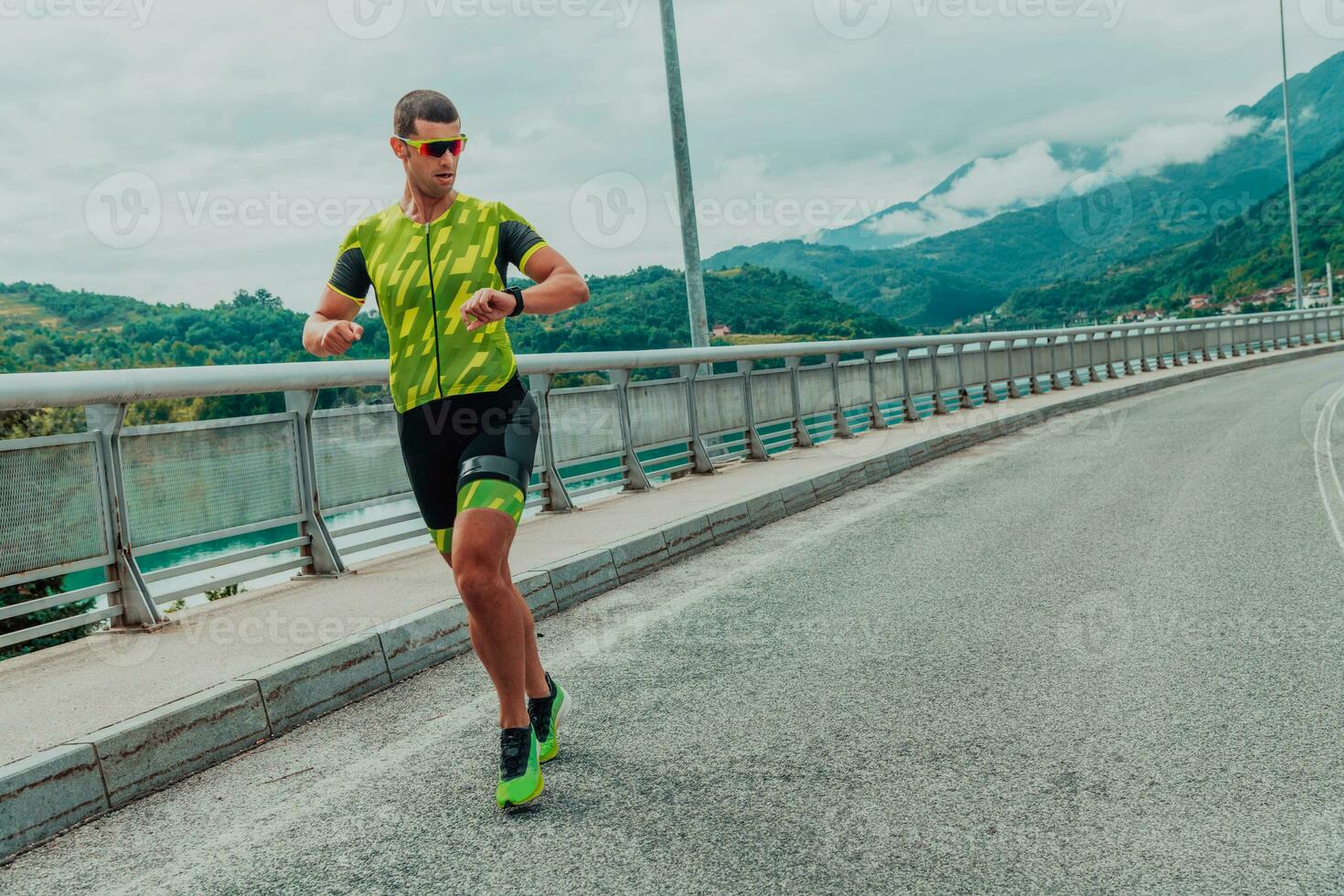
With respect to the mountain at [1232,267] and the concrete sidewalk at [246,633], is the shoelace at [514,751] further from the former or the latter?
the mountain at [1232,267]

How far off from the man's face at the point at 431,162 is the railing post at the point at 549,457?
5.88 m

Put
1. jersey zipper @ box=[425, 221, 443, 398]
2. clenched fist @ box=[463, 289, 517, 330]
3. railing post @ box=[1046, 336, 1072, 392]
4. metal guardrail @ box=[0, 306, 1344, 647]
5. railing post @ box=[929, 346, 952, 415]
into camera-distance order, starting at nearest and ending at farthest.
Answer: clenched fist @ box=[463, 289, 517, 330] → jersey zipper @ box=[425, 221, 443, 398] → metal guardrail @ box=[0, 306, 1344, 647] → railing post @ box=[929, 346, 952, 415] → railing post @ box=[1046, 336, 1072, 392]

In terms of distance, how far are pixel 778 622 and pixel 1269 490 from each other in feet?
18.7

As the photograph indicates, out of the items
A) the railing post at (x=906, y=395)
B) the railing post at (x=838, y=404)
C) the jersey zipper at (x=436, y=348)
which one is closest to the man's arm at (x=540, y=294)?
the jersey zipper at (x=436, y=348)

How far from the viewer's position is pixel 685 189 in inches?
610

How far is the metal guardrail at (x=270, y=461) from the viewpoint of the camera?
18.0 feet

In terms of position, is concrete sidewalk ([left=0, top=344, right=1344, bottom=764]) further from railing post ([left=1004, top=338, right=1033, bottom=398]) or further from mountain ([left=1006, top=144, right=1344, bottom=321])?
mountain ([left=1006, top=144, right=1344, bottom=321])

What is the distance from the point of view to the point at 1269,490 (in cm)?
984

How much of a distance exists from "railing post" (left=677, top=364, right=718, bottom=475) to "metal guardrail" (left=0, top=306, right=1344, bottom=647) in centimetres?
2

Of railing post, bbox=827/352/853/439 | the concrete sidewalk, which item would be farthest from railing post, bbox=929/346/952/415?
the concrete sidewalk

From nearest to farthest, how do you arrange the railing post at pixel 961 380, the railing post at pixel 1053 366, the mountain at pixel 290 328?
the mountain at pixel 290 328 < the railing post at pixel 961 380 < the railing post at pixel 1053 366

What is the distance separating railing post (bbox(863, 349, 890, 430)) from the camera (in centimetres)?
1742

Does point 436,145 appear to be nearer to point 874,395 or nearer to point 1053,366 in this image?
point 874,395

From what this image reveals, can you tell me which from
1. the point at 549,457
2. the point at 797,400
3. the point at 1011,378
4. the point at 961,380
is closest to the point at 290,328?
the point at 797,400
